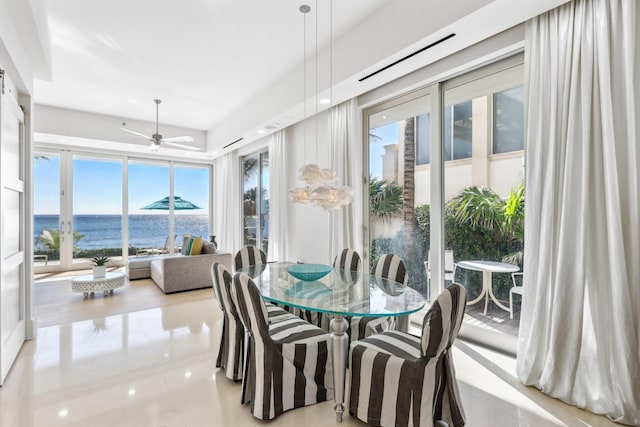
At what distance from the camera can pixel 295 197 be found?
2.72 m

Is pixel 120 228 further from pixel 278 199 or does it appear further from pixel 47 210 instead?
pixel 278 199

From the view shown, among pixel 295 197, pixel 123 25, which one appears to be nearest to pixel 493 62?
pixel 295 197

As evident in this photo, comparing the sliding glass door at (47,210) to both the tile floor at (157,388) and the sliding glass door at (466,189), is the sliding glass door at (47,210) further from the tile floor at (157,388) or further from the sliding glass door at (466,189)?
the sliding glass door at (466,189)

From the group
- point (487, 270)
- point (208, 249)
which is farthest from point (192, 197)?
point (487, 270)

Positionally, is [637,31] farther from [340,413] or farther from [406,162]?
[340,413]

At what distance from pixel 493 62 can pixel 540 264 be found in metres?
1.81

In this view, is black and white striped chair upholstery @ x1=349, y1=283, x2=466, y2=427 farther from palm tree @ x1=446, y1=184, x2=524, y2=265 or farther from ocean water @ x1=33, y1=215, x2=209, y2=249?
ocean water @ x1=33, y1=215, x2=209, y2=249

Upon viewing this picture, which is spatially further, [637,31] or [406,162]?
[406,162]

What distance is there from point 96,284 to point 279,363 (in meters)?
4.12

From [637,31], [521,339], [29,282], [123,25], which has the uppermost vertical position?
[123,25]

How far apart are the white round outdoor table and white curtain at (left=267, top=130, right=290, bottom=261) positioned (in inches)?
96.2

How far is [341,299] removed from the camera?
212 cm

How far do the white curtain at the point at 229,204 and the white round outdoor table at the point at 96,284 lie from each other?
8.94 ft

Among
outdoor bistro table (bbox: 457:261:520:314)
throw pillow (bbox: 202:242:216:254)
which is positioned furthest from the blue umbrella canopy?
outdoor bistro table (bbox: 457:261:520:314)
